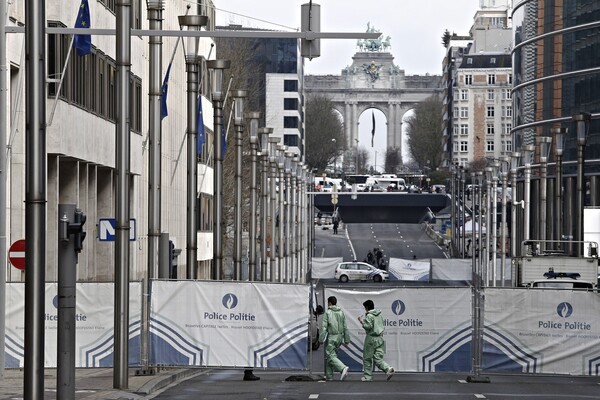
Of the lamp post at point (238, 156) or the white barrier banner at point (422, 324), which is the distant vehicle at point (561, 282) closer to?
the lamp post at point (238, 156)

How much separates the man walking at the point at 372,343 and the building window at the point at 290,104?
166 meters

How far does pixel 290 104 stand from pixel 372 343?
16787cm

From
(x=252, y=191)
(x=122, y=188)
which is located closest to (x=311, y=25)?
(x=122, y=188)

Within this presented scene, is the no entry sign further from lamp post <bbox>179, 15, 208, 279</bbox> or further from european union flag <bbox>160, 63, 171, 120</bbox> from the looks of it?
european union flag <bbox>160, 63, 171, 120</bbox>

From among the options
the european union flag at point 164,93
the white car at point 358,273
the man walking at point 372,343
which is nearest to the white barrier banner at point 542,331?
the man walking at point 372,343

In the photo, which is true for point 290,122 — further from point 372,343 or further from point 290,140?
point 372,343

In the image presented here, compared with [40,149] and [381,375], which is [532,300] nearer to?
[381,375]

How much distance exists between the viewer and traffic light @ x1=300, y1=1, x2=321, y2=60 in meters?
23.8

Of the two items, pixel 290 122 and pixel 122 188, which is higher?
pixel 290 122

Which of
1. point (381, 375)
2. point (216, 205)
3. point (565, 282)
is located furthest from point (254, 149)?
point (381, 375)

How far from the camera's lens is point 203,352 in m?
27.3

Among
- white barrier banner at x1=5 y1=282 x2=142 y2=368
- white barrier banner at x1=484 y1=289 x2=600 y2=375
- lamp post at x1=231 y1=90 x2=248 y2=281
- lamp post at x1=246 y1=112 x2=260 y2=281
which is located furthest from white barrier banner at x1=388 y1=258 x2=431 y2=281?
white barrier banner at x1=5 y1=282 x2=142 y2=368

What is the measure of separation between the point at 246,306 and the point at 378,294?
237 cm

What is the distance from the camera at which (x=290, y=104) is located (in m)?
194
